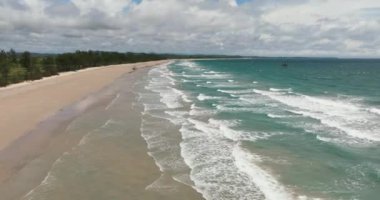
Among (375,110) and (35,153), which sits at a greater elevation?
(35,153)

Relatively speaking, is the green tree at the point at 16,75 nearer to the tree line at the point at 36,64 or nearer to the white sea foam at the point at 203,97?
the tree line at the point at 36,64

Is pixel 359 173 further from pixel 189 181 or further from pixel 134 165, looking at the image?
pixel 134 165

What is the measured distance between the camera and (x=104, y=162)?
16734 mm

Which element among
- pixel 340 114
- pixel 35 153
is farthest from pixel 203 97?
pixel 35 153

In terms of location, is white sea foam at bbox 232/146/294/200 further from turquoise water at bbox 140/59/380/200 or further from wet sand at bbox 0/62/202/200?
wet sand at bbox 0/62/202/200

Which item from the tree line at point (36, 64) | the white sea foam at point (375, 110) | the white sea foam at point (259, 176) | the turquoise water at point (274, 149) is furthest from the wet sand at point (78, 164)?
the tree line at point (36, 64)

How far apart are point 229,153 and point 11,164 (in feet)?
28.7

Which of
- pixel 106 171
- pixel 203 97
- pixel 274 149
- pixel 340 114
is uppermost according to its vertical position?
pixel 106 171

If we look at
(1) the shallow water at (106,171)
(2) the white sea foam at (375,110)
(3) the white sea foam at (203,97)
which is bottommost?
(3) the white sea foam at (203,97)

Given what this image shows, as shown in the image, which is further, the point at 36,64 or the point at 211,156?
the point at 36,64

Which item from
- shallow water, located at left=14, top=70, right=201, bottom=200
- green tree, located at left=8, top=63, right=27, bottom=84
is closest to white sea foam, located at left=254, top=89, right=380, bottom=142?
shallow water, located at left=14, top=70, right=201, bottom=200

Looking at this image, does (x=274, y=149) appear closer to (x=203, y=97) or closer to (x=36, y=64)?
(x=203, y=97)

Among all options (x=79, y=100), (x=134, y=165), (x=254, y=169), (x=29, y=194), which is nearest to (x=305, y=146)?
(x=254, y=169)

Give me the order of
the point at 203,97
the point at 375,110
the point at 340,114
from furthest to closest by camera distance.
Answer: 1. the point at 203,97
2. the point at 375,110
3. the point at 340,114
